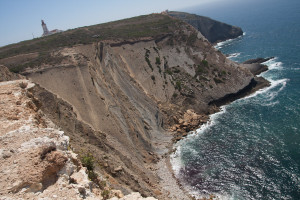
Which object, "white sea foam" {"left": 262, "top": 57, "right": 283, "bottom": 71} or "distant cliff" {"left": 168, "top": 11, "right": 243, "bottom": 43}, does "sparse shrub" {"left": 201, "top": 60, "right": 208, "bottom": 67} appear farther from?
"distant cliff" {"left": 168, "top": 11, "right": 243, "bottom": 43}

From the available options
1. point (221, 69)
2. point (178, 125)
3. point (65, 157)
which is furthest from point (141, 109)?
point (65, 157)

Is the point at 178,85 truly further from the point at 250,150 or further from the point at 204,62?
the point at 250,150

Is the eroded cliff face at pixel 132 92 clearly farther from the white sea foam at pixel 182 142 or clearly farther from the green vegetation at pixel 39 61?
the white sea foam at pixel 182 142

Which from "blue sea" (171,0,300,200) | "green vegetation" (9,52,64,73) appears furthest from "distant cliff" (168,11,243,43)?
"green vegetation" (9,52,64,73)

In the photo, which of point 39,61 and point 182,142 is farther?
point 39,61

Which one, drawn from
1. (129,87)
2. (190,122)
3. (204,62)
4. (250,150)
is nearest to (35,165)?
(250,150)
